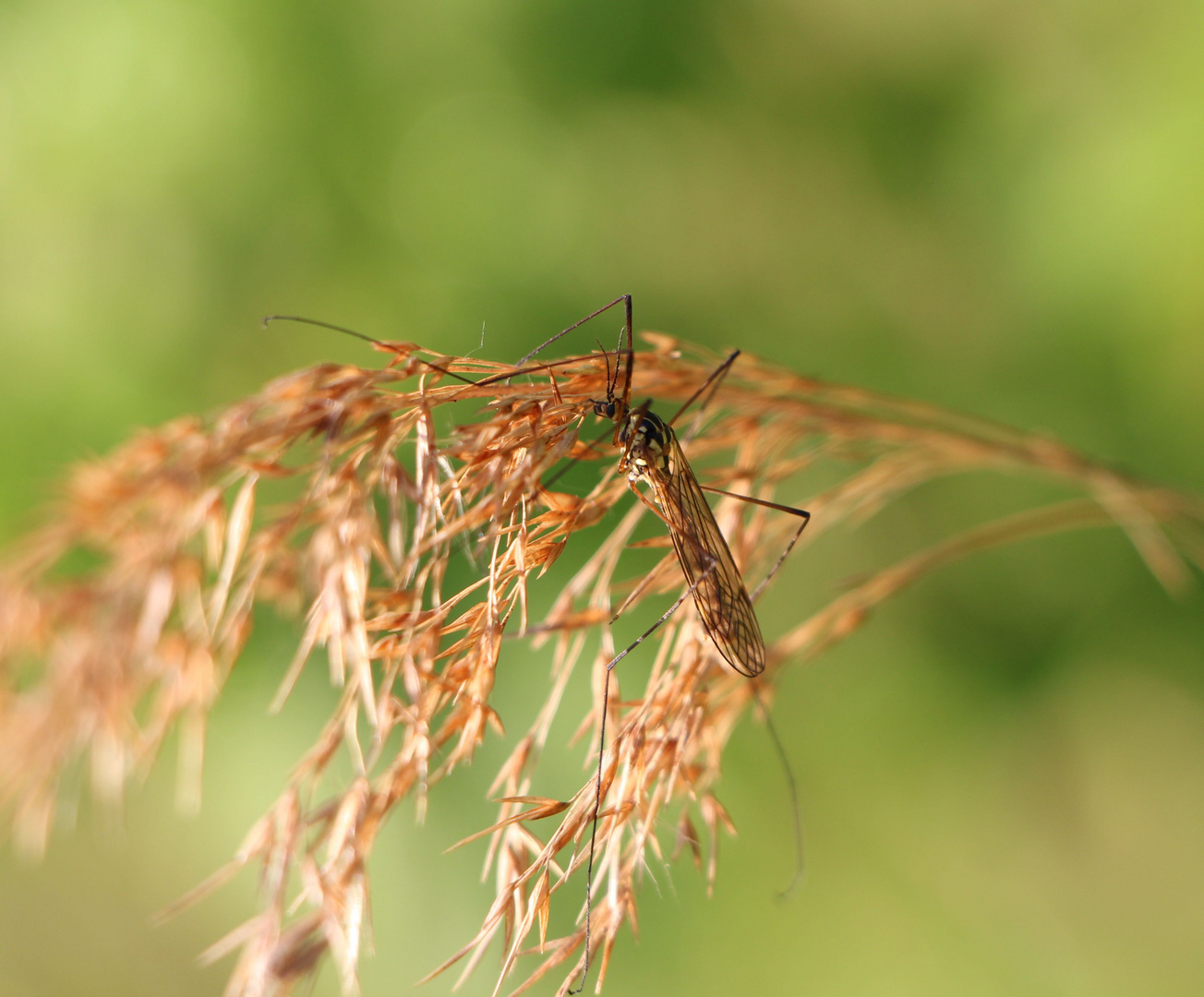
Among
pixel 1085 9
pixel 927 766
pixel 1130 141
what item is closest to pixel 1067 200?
pixel 1130 141

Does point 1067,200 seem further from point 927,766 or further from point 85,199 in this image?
point 85,199

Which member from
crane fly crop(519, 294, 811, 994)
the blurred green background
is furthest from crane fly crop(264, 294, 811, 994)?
the blurred green background

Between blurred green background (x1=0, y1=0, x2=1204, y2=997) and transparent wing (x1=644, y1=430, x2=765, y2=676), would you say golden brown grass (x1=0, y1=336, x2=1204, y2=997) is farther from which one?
blurred green background (x1=0, y1=0, x2=1204, y2=997)

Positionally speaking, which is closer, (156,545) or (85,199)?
(156,545)

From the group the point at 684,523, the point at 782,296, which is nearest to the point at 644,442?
the point at 684,523

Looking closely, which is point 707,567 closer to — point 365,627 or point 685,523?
point 685,523

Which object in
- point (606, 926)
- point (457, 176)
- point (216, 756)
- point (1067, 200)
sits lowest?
point (606, 926)
